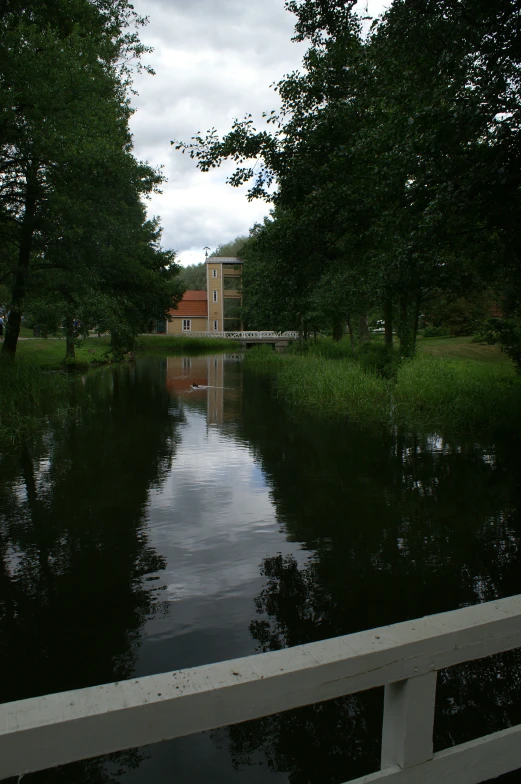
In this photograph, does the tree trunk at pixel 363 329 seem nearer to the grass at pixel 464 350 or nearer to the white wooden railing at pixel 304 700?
the grass at pixel 464 350

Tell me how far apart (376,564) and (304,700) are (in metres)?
5.17

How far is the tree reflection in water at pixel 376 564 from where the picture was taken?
3826 millimetres

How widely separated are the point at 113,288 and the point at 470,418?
19181 mm

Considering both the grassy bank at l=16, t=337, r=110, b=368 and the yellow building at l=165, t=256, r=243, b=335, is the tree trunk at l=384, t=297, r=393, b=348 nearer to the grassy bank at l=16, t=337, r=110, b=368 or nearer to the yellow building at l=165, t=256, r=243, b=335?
the grassy bank at l=16, t=337, r=110, b=368

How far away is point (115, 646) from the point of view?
15.8 ft

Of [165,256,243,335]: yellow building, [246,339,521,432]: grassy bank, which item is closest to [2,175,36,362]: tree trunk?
[246,339,521,432]: grassy bank

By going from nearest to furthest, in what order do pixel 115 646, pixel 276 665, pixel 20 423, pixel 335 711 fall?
pixel 276 665 < pixel 335 711 < pixel 115 646 < pixel 20 423

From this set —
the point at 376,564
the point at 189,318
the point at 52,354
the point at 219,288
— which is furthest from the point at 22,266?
the point at 189,318

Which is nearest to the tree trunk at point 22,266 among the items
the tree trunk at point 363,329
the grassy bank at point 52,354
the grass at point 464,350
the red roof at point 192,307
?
the grassy bank at point 52,354

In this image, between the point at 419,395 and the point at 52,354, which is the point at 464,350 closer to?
the point at 419,395

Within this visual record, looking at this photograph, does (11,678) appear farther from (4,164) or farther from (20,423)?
(4,164)

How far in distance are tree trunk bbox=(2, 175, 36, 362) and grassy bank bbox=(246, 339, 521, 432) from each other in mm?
9406

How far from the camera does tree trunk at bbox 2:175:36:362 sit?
17609 mm

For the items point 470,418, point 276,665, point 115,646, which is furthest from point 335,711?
point 470,418
